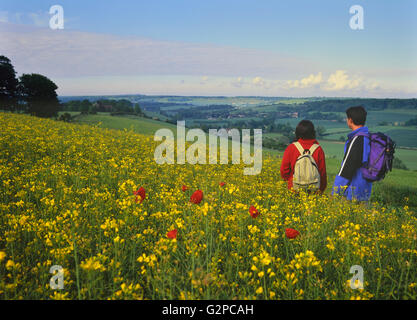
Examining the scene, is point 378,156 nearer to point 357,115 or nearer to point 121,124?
point 357,115

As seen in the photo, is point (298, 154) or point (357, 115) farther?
point (298, 154)

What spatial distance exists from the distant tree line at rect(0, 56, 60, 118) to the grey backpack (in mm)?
50744

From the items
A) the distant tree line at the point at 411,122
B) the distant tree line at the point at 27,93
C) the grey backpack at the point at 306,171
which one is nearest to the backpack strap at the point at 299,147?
the grey backpack at the point at 306,171

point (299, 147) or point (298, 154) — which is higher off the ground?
point (299, 147)

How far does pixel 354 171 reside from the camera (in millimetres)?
4621

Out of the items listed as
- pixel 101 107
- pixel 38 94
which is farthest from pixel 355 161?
pixel 101 107

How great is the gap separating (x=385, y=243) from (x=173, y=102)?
2667 inches

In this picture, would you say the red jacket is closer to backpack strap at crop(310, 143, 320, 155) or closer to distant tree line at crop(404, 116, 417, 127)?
backpack strap at crop(310, 143, 320, 155)

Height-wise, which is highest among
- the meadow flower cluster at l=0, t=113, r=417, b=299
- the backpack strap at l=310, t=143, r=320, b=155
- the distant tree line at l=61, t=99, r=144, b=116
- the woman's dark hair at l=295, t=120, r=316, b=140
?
the distant tree line at l=61, t=99, r=144, b=116

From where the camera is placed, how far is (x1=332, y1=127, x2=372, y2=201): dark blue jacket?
452 cm

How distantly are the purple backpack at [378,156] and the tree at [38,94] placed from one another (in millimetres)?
51537

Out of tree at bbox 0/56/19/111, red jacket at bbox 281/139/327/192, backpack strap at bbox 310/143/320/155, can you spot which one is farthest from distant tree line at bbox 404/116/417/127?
tree at bbox 0/56/19/111

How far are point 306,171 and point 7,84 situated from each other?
58985 mm
